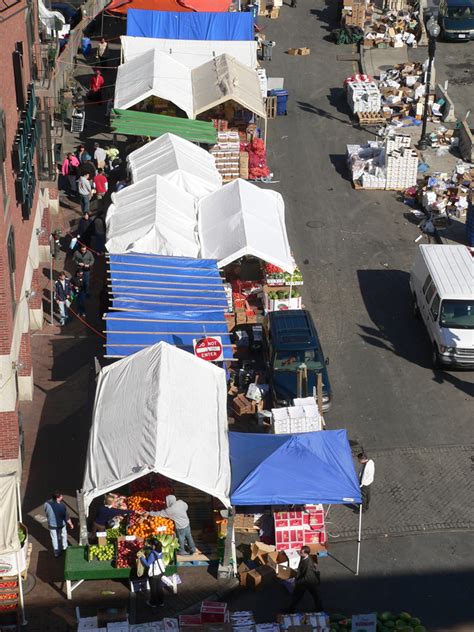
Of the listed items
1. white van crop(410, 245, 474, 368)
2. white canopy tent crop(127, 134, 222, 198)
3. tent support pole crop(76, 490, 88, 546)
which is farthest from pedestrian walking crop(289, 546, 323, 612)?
white canopy tent crop(127, 134, 222, 198)

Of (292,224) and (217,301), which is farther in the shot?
(292,224)

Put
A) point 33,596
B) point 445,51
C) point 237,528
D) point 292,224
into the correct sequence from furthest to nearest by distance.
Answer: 1. point 445,51
2. point 292,224
3. point 237,528
4. point 33,596

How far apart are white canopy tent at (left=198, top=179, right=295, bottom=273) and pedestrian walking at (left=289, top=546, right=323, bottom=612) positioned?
1009 cm

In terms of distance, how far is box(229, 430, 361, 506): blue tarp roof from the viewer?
19.7 m

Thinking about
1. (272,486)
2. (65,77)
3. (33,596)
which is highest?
(65,77)

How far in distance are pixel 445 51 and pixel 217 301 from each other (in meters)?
27.9

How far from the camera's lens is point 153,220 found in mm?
27828

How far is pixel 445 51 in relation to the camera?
4850 centimetres

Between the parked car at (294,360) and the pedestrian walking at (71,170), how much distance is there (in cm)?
1165

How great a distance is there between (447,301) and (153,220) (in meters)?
7.81

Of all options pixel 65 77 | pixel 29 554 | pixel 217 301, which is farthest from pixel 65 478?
pixel 65 77

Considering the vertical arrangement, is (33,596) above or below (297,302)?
below

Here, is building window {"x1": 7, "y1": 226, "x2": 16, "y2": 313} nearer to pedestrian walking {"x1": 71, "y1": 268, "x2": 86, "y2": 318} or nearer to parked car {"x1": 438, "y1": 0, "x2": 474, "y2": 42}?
pedestrian walking {"x1": 71, "y1": 268, "x2": 86, "y2": 318}

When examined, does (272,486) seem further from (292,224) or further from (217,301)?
(292,224)
